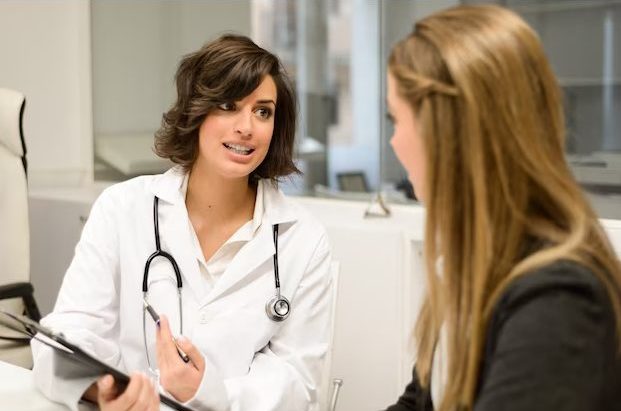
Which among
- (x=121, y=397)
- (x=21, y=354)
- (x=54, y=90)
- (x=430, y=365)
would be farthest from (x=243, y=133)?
(x=54, y=90)

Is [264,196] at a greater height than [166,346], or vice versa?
[264,196]

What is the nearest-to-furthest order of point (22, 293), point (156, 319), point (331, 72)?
1. point (156, 319)
2. point (22, 293)
3. point (331, 72)

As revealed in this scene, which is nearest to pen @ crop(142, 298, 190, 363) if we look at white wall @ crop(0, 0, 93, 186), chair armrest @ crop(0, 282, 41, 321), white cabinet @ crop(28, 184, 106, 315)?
chair armrest @ crop(0, 282, 41, 321)

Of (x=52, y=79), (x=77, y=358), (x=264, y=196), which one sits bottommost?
(x=77, y=358)

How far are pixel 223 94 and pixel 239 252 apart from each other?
0.31 metres

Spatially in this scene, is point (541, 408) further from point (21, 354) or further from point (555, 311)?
point (21, 354)

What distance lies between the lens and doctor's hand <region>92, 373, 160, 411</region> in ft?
3.82

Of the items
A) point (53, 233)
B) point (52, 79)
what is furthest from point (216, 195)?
point (52, 79)

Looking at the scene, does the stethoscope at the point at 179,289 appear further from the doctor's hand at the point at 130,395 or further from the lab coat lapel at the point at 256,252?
the doctor's hand at the point at 130,395

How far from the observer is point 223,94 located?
1.63m

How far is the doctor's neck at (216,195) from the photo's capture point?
1722mm

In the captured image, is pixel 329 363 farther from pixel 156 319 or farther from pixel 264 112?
pixel 264 112

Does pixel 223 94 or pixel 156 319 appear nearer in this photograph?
pixel 156 319

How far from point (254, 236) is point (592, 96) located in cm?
139
